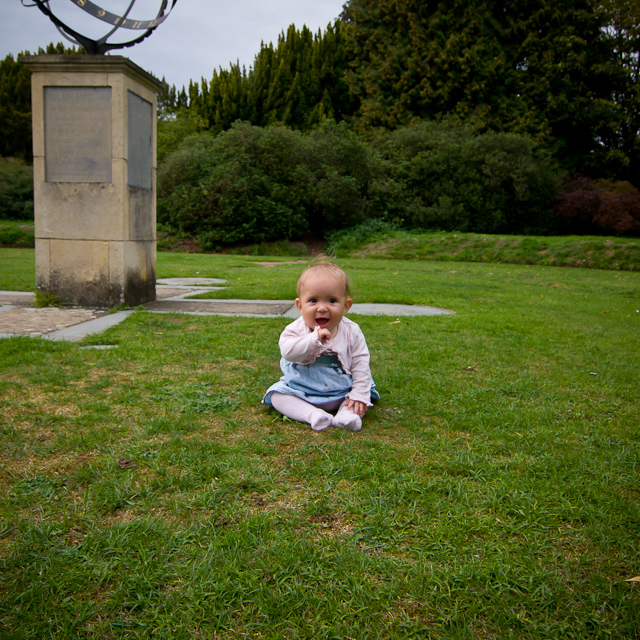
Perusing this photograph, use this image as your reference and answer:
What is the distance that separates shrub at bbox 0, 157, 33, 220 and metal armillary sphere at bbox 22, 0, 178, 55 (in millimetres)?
18150

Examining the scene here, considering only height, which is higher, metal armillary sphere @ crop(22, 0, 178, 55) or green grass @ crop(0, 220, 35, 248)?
metal armillary sphere @ crop(22, 0, 178, 55)

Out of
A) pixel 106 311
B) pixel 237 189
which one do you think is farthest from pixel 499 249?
pixel 106 311

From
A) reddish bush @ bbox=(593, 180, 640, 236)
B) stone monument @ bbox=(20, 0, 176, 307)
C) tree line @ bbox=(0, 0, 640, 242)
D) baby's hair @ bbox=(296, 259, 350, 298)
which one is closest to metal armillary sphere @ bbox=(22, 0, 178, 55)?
stone monument @ bbox=(20, 0, 176, 307)

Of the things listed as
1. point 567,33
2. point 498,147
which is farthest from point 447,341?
point 567,33

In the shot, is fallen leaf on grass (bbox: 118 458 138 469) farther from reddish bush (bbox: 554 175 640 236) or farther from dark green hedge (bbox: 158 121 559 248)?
reddish bush (bbox: 554 175 640 236)

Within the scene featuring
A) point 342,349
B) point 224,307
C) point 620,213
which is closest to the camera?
point 342,349

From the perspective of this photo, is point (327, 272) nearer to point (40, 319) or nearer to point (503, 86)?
point (40, 319)

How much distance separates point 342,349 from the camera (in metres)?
2.77

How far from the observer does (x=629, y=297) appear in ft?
28.5

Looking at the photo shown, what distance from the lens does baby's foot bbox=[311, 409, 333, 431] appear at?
2.53 meters

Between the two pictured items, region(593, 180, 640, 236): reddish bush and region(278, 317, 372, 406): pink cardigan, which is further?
region(593, 180, 640, 236): reddish bush

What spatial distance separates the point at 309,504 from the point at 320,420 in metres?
0.74

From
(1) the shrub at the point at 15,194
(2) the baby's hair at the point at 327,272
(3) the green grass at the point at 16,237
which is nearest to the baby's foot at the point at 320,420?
(2) the baby's hair at the point at 327,272

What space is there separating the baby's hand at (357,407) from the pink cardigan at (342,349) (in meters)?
0.02
